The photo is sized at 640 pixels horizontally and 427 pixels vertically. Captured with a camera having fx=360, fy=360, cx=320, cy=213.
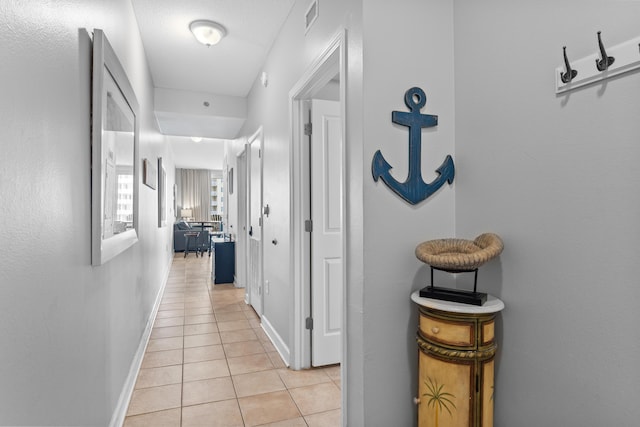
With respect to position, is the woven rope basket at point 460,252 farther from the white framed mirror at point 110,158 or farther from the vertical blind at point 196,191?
the vertical blind at point 196,191

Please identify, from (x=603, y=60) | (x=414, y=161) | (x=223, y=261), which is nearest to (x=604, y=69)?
(x=603, y=60)

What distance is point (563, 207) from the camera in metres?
1.31

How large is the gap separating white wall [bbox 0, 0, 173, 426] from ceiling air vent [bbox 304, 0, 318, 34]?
1160 mm

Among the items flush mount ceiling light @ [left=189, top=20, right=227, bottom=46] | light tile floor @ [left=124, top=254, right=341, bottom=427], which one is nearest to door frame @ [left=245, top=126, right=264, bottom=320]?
light tile floor @ [left=124, top=254, right=341, bottom=427]

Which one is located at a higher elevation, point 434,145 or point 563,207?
point 434,145

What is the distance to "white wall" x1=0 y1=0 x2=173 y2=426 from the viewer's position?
86 cm

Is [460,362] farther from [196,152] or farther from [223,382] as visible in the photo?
[196,152]

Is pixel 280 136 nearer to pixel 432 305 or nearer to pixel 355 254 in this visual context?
pixel 355 254

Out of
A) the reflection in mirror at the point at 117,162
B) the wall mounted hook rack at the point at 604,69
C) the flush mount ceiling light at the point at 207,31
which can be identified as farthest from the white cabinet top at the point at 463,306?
the flush mount ceiling light at the point at 207,31

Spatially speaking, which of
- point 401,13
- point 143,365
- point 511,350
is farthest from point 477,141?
point 143,365

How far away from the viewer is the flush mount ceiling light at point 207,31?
2.87 m

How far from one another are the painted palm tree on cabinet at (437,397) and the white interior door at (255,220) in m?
2.51

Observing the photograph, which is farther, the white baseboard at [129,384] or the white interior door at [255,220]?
the white interior door at [255,220]

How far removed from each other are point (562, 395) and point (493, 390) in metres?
0.28
